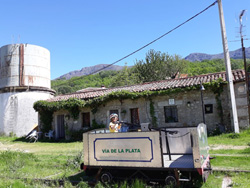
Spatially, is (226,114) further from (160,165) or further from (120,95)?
(160,165)

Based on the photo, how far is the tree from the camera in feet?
121

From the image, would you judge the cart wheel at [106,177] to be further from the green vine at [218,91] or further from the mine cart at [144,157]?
the green vine at [218,91]

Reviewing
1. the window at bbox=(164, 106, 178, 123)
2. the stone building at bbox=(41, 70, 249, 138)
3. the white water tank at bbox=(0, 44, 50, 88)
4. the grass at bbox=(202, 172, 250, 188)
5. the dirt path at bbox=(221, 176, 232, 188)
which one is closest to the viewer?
the grass at bbox=(202, 172, 250, 188)

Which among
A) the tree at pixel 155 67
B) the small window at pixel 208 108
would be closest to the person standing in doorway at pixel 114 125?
the small window at pixel 208 108

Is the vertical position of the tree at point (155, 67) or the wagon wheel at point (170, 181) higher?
the tree at point (155, 67)

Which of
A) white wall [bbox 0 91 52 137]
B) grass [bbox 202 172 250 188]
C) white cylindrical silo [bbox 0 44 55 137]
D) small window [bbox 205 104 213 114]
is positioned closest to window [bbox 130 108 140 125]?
small window [bbox 205 104 213 114]

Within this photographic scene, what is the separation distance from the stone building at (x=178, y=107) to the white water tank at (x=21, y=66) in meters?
7.88

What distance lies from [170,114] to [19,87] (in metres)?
16.5

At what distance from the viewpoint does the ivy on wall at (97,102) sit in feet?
47.9

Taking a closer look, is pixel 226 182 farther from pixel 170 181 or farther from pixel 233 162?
pixel 233 162

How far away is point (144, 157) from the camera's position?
17.1 ft

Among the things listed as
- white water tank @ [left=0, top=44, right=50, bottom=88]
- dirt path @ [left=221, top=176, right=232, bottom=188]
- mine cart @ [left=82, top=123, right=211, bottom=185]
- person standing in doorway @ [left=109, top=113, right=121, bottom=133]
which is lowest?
dirt path @ [left=221, top=176, right=232, bottom=188]

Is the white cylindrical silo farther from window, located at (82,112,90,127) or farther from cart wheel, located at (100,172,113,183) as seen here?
cart wheel, located at (100,172,113,183)

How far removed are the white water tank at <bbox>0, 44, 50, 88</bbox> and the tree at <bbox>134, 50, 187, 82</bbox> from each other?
1759 cm
